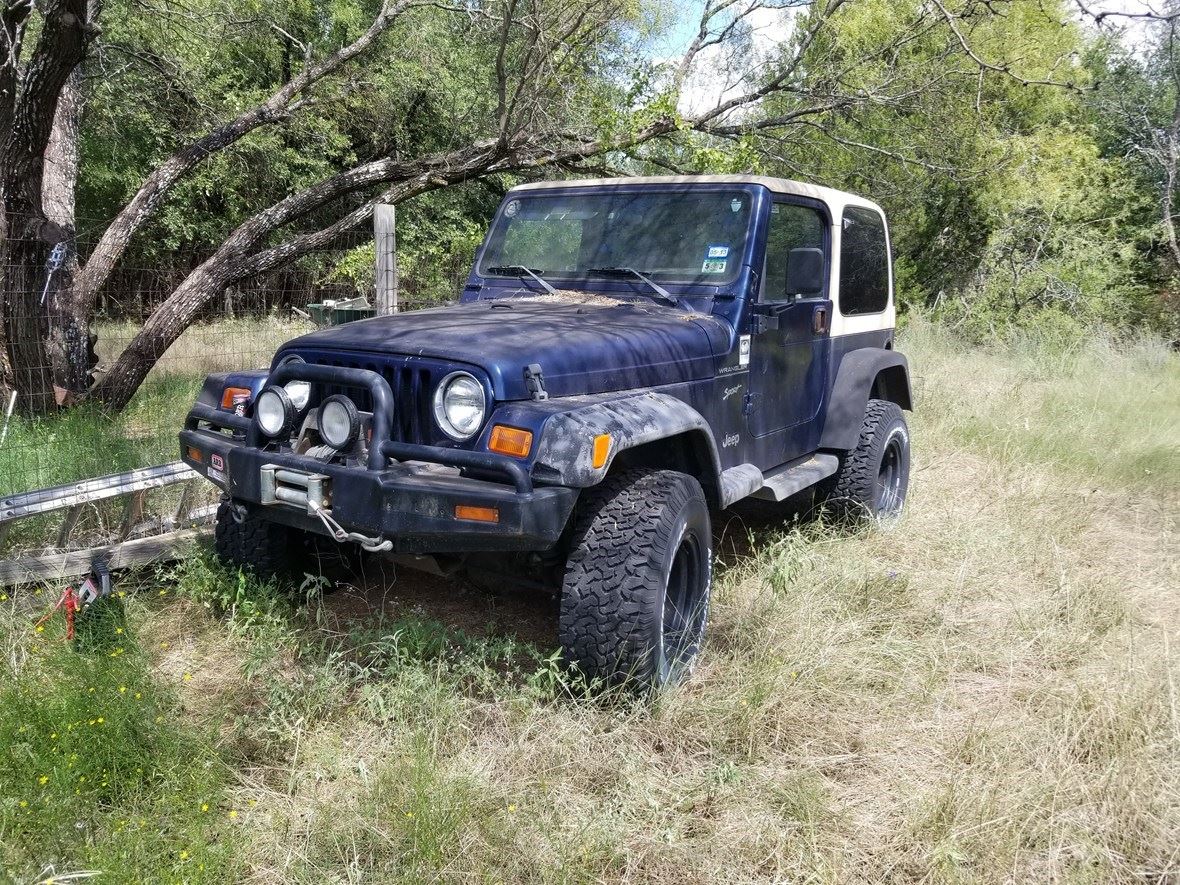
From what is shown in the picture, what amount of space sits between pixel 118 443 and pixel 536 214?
287 cm

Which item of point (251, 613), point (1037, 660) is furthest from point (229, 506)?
point (1037, 660)

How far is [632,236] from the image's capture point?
398cm

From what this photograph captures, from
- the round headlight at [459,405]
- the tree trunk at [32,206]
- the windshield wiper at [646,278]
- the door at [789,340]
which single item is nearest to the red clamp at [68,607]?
the round headlight at [459,405]

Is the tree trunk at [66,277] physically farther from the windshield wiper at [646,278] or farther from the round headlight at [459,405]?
the round headlight at [459,405]

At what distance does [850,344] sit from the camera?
486 centimetres

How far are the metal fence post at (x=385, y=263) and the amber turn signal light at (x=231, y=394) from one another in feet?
7.26

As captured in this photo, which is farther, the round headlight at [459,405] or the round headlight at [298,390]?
the round headlight at [298,390]

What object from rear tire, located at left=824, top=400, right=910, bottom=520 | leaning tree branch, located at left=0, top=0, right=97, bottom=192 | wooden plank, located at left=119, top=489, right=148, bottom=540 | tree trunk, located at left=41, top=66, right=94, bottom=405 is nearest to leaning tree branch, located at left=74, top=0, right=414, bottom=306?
tree trunk, located at left=41, top=66, right=94, bottom=405

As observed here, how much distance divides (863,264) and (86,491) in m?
3.96

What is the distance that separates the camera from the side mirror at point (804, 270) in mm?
3711

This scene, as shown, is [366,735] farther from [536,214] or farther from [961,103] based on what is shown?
[961,103]

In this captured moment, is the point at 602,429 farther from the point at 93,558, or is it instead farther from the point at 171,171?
the point at 171,171

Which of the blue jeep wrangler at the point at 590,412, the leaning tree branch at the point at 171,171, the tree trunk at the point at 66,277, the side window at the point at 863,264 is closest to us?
the blue jeep wrangler at the point at 590,412

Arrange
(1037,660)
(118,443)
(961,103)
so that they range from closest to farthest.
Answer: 1. (1037,660)
2. (118,443)
3. (961,103)
